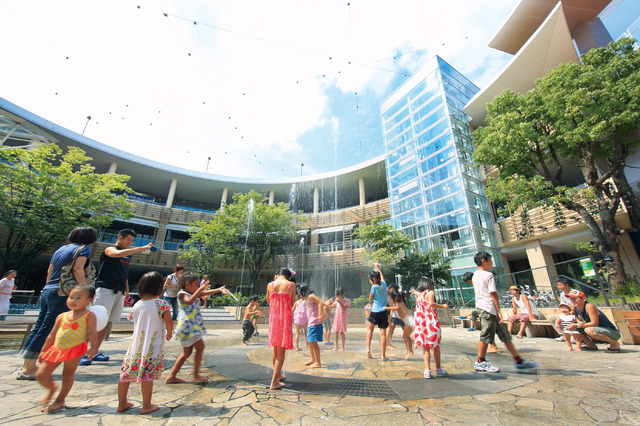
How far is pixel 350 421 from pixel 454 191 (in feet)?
58.1

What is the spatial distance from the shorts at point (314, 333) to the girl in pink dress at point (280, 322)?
39.0 inches

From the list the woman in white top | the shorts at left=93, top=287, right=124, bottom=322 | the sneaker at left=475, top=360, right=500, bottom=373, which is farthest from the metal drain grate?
the woman in white top

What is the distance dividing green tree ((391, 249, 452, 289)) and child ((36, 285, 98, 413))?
1532 centimetres

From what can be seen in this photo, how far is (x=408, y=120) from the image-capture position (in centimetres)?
2153

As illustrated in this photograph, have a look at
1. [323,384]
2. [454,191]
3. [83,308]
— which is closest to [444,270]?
[454,191]

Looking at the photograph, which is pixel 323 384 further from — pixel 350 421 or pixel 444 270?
pixel 444 270

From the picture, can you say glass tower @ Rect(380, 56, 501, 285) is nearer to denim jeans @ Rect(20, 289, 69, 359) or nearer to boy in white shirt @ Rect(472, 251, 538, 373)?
boy in white shirt @ Rect(472, 251, 538, 373)

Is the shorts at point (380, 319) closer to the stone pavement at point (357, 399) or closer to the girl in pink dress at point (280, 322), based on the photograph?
the stone pavement at point (357, 399)

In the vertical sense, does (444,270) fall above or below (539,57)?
below

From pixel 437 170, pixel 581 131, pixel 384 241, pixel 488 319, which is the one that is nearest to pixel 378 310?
pixel 488 319

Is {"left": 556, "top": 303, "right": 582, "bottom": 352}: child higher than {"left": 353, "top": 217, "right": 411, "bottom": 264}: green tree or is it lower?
lower

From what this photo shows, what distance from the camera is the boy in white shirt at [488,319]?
3.81 meters

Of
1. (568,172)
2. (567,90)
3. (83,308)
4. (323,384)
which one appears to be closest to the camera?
(83,308)

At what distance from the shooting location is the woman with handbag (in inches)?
113
